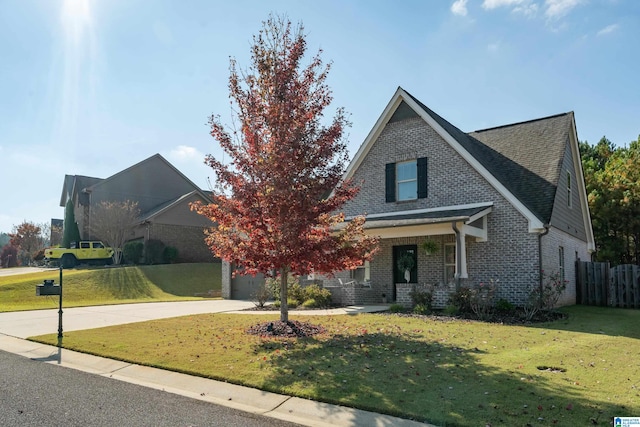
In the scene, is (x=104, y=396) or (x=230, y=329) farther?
(x=230, y=329)

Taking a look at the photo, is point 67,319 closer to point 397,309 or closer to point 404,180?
point 397,309

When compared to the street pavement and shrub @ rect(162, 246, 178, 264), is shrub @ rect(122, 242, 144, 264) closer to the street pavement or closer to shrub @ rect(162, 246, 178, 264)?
shrub @ rect(162, 246, 178, 264)

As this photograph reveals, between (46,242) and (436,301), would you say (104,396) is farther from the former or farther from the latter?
(46,242)

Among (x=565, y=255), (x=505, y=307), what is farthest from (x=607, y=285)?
(x=505, y=307)

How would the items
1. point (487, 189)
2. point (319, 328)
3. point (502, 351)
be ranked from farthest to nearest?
point (487, 189) → point (319, 328) → point (502, 351)

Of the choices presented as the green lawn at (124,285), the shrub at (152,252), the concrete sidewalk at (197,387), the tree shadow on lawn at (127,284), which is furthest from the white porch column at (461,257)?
the shrub at (152,252)

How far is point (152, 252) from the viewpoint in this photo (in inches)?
1396

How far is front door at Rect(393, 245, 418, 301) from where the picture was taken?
17609 mm

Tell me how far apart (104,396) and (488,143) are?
1797 centimetres

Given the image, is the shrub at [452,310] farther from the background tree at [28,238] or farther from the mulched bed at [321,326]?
the background tree at [28,238]

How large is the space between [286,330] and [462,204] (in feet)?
29.6

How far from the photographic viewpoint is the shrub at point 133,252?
35594mm

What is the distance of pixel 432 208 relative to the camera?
17531 millimetres


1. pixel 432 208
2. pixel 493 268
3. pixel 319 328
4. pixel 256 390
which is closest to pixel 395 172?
pixel 432 208
